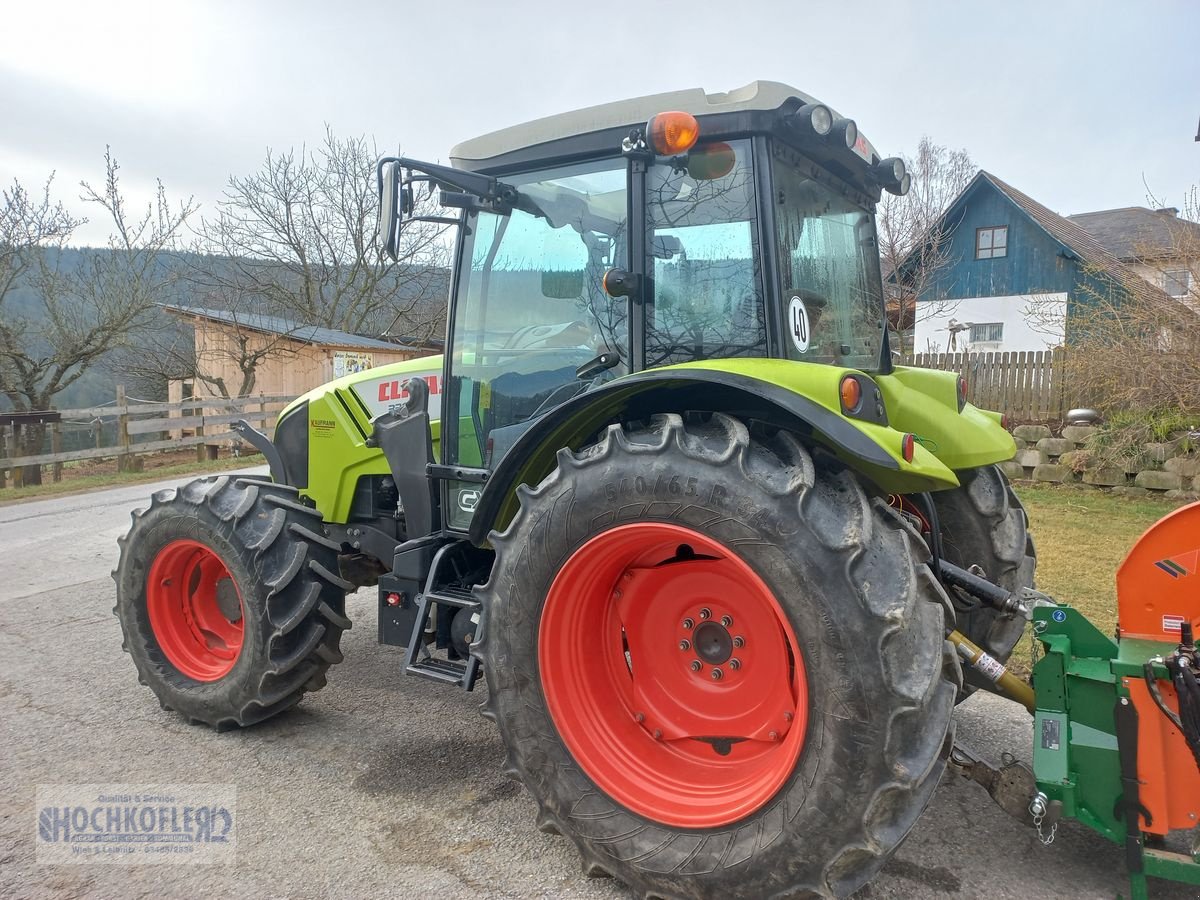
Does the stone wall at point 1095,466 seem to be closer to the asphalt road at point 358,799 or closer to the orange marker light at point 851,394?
the asphalt road at point 358,799

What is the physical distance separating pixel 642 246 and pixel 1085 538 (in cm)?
598

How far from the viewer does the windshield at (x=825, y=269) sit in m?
2.62

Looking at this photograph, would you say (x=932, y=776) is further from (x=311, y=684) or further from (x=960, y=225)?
(x=960, y=225)

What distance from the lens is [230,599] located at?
360 cm

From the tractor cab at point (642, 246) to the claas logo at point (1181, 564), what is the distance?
1.15 m

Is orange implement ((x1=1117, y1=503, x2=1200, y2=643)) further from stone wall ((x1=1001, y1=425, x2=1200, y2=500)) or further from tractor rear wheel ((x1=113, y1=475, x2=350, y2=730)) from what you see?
stone wall ((x1=1001, y1=425, x2=1200, y2=500))

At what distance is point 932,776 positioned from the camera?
1.95 meters

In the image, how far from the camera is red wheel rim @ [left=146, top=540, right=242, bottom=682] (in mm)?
3572

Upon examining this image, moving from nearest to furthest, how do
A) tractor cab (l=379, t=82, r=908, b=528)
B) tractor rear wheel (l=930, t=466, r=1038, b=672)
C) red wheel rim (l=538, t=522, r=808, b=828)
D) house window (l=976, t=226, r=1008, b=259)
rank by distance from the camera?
red wheel rim (l=538, t=522, r=808, b=828)
tractor cab (l=379, t=82, r=908, b=528)
tractor rear wheel (l=930, t=466, r=1038, b=672)
house window (l=976, t=226, r=1008, b=259)

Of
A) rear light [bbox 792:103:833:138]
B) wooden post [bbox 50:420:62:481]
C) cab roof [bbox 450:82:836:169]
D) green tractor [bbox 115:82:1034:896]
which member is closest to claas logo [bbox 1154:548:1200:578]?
green tractor [bbox 115:82:1034:896]

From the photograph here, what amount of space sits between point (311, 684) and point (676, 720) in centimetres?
175

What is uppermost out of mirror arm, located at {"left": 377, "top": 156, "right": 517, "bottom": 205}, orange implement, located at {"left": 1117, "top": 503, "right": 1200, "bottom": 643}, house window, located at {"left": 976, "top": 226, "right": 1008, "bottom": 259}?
house window, located at {"left": 976, "top": 226, "right": 1008, "bottom": 259}

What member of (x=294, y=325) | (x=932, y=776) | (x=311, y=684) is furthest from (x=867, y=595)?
(x=294, y=325)

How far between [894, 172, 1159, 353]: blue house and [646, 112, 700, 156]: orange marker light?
71.9ft
